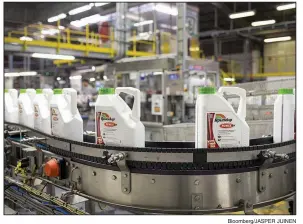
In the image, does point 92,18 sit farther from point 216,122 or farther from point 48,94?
point 216,122

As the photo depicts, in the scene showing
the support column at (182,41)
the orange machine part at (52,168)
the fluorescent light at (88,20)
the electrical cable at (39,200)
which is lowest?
the electrical cable at (39,200)

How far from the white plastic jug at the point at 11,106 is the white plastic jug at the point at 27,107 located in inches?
6.7

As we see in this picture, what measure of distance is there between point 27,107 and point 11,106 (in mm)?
359

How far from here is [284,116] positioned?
5.26 ft

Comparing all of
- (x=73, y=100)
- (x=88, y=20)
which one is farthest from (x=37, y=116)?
(x=88, y=20)

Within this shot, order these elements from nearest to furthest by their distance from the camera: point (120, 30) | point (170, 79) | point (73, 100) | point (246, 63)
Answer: point (73, 100) < point (170, 79) < point (120, 30) < point (246, 63)

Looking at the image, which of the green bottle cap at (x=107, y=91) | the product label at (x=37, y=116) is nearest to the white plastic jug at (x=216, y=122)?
the green bottle cap at (x=107, y=91)

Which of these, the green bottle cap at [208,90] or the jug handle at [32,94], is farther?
the jug handle at [32,94]

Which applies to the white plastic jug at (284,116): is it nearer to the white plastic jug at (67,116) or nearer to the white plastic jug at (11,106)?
the white plastic jug at (67,116)

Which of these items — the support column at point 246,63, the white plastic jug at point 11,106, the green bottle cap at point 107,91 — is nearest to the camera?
the green bottle cap at point 107,91

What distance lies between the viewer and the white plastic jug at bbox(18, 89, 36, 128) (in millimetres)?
2248

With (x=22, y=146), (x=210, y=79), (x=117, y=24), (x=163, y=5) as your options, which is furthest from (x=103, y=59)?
(x=22, y=146)

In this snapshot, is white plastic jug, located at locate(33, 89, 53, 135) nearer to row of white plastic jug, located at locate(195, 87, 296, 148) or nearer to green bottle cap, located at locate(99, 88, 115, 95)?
green bottle cap, located at locate(99, 88, 115, 95)

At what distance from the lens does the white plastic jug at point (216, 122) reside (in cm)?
137
